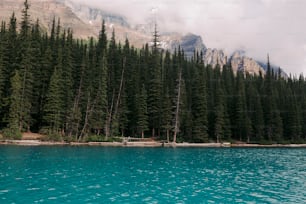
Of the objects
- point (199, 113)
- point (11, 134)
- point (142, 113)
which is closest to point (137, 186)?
point (11, 134)

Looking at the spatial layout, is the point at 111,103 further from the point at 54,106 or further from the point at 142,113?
the point at 54,106

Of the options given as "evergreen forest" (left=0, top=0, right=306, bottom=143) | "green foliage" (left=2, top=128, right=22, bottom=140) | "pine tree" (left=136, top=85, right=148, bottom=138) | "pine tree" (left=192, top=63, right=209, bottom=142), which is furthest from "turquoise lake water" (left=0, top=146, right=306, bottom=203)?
"pine tree" (left=192, top=63, right=209, bottom=142)

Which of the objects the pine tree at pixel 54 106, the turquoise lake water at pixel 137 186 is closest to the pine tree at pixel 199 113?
the pine tree at pixel 54 106

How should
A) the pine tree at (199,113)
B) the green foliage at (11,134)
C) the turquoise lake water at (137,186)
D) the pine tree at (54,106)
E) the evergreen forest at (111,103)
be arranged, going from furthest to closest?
1. the pine tree at (199,113)
2. the evergreen forest at (111,103)
3. the pine tree at (54,106)
4. the green foliage at (11,134)
5. the turquoise lake water at (137,186)

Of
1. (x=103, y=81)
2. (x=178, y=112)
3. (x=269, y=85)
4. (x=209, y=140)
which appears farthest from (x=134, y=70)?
(x=269, y=85)

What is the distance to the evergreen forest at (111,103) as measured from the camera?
6800 cm

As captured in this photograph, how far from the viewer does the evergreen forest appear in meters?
68.0

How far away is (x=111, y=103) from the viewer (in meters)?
84.4

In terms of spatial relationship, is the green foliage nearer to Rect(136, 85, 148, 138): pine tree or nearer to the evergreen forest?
the evergreen forest

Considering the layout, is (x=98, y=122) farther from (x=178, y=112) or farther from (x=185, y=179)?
(x=185, y=179)

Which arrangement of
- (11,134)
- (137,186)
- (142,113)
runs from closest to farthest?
(137,186), (11,134), (142,113)

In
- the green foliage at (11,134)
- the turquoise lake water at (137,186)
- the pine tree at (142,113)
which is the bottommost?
the turquoise lake water at (137,186)

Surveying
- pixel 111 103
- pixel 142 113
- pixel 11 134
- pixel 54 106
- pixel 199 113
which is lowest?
pixel 11 134

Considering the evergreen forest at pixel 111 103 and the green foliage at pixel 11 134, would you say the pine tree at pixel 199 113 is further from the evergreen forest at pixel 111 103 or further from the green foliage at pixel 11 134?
the green foliage at pixel 11 134
